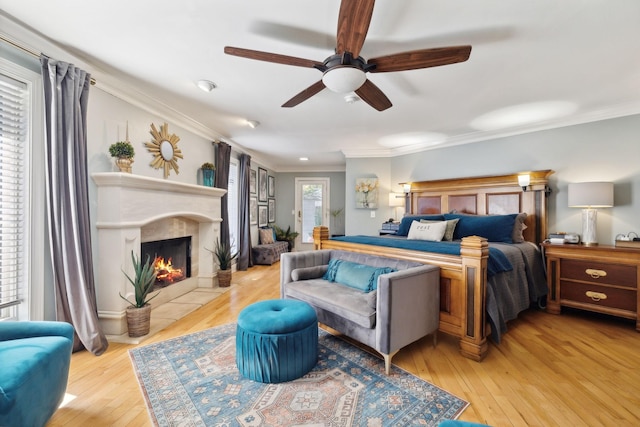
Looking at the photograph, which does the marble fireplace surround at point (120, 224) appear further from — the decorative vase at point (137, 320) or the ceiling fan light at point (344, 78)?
the ceiling fan light at point (344, 78)

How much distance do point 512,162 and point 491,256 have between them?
93.9 inches

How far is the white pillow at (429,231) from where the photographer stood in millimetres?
3502

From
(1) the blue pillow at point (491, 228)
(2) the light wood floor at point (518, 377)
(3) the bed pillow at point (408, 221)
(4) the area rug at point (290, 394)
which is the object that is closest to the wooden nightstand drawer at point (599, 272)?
(2) the light wood floor at point (518, 377)

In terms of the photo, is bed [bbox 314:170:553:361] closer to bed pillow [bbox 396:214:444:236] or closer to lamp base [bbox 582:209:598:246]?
bed pillow [bbox 396:214:444:236]

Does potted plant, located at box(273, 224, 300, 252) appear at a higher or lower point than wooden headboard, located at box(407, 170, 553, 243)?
lower

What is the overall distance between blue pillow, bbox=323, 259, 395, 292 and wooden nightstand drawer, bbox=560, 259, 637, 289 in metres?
2.33

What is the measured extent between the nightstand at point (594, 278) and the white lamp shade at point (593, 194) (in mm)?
486

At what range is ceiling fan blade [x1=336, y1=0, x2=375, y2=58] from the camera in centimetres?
142

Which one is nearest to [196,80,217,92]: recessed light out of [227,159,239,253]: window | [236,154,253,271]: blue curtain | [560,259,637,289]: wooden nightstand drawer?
[227,159,239,253]: window

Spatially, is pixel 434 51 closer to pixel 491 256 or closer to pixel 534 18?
pixel 534 18

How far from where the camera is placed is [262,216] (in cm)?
697

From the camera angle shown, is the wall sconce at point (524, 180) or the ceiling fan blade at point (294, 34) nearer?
the ceiling fan blade at point (294, 34)

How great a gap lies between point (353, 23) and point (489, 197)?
12.1ft

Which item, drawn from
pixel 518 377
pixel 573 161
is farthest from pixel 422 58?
pixel 573 161
